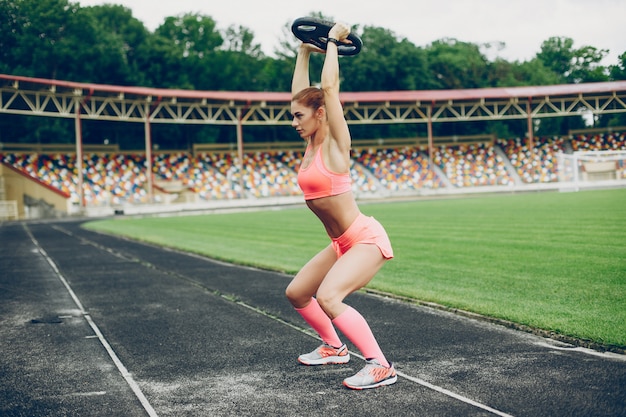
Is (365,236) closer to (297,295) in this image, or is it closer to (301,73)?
(297,295)

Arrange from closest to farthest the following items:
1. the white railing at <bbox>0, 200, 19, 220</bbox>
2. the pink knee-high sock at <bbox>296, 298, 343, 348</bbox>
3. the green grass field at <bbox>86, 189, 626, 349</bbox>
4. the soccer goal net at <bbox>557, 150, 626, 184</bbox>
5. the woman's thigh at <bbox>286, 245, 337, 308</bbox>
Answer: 1. the woman's thigh at <bbox>286, 245, 337, 308</bbox>
2. the pink knee-high sock at <bbox>296, 298, 343, 348</bbox>
3. the green grass field at <bbox>86, 189, 626, 349</bbox>
4. the white railing at <bbox>0, 200, 19, 220</bbox>
5. the soccer goal net at <bbox>557, 150, 626, 184</bbox>

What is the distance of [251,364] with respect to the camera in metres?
5.51

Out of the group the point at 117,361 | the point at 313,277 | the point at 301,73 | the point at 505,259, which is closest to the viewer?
the point at 313,277

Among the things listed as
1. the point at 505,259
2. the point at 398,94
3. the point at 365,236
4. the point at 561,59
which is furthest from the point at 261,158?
the point at 365,236

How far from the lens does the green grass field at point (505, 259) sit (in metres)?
7.27

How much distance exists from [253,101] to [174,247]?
3419 centimetres

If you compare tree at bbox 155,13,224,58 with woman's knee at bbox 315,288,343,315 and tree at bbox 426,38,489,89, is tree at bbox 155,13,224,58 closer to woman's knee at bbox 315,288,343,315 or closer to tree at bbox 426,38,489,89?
tree at bbox 426,38,489,89

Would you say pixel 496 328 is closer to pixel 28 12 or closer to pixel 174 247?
pixel 174 247

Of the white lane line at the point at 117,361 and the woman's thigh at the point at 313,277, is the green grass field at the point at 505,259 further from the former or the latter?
the white lane line at the point at 117,361

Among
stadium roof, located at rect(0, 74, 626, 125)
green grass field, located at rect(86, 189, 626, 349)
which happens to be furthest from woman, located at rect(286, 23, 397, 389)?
stadium roof, located at rect(0, 74, 626, 125)

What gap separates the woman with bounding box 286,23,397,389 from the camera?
461 centimetres

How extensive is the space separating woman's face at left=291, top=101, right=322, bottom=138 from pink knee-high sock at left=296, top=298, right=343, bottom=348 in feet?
4.80

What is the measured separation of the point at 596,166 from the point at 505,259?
3675cm

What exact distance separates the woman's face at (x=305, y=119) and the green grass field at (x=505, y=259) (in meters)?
3.30
